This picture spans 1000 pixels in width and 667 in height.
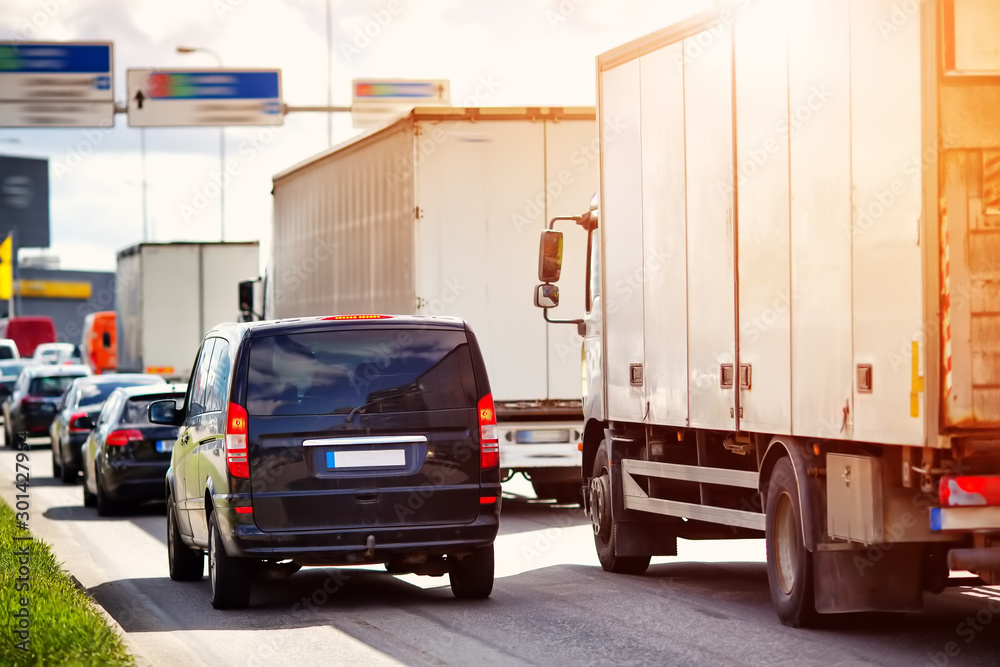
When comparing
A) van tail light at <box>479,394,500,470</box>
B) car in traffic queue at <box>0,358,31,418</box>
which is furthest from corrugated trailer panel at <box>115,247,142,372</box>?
van tail light at <box>479,394,500,470</box>

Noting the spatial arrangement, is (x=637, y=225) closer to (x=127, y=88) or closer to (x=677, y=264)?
(x=677, y=264)

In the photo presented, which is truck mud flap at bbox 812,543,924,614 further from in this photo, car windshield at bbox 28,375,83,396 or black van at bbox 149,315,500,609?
car windshield at bbox 28,375,83,396

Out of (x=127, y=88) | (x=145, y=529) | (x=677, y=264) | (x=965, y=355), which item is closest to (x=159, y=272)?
(x=127, y=88)

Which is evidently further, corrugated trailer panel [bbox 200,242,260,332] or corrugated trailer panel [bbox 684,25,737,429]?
corrugated trailer panel [bbox 200,242,260,332]

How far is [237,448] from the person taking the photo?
11.3m

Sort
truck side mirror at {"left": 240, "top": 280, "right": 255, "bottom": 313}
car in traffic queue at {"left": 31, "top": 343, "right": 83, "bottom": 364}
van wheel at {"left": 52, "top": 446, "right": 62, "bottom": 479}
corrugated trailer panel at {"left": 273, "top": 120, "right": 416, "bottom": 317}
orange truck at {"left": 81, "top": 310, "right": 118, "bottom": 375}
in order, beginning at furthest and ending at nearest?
1. car in traffic queue at {"left": 31, "top": 343, "right": 83, "bottom": 364}
2. orange truck at {"left": 81, "top": 310, "right": 118, "bottom": 375}
3. truck side mirror at {"left": 240, "top": 280, "right": 255, "bottom": 313}
4. van wheel at {"left": 52, "top": 446, "right": 62, "bottom": 479}
5. corrugated trailer panel at {"left": 273, "top": 120, "right": 416, "bottom": 317}

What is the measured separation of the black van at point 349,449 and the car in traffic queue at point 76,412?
1378cm

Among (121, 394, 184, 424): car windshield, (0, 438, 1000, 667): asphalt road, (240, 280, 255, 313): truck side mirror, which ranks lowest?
(0, 438, 1000, 667): asphalt road

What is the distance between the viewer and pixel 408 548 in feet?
37.3

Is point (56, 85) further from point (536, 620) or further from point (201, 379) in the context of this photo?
point (536, 620)

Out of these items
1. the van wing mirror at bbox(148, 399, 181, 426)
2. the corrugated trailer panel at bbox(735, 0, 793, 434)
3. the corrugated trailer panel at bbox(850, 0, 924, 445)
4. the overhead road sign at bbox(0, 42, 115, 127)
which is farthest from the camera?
the overhead road sign at bbox(0, 42, 115, 127)

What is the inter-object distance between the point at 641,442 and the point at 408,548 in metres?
2.78

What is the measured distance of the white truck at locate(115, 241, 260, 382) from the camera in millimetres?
39719

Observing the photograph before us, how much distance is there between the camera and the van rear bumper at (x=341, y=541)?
443 inches
